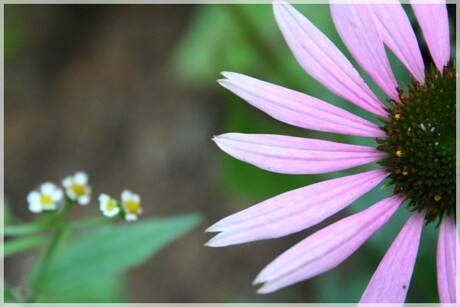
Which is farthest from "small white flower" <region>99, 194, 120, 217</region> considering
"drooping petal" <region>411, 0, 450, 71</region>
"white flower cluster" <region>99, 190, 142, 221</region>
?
"drooping petal" <region>411, 0, 450, 71</region>

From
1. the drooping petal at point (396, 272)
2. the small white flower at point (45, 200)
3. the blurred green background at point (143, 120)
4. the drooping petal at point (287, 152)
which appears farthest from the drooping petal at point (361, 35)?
the blurred green background at point (143, 120)

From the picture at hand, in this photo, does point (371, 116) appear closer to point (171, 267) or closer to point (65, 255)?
point (65, 255)

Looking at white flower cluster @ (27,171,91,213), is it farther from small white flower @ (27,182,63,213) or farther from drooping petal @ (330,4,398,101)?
drooping petal @ (330,4,398,101)

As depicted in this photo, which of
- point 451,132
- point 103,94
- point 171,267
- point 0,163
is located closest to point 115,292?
point 171,267

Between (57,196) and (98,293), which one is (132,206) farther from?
(98,293)

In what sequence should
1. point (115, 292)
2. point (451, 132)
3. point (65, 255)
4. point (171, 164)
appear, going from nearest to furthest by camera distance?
1. point (451, 132)
2. point (65, 255)
3. point (115, 292)
4. point (171, 164)

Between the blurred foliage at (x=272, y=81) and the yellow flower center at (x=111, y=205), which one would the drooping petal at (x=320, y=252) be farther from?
the yellow flower center at (x=111, y=205)
